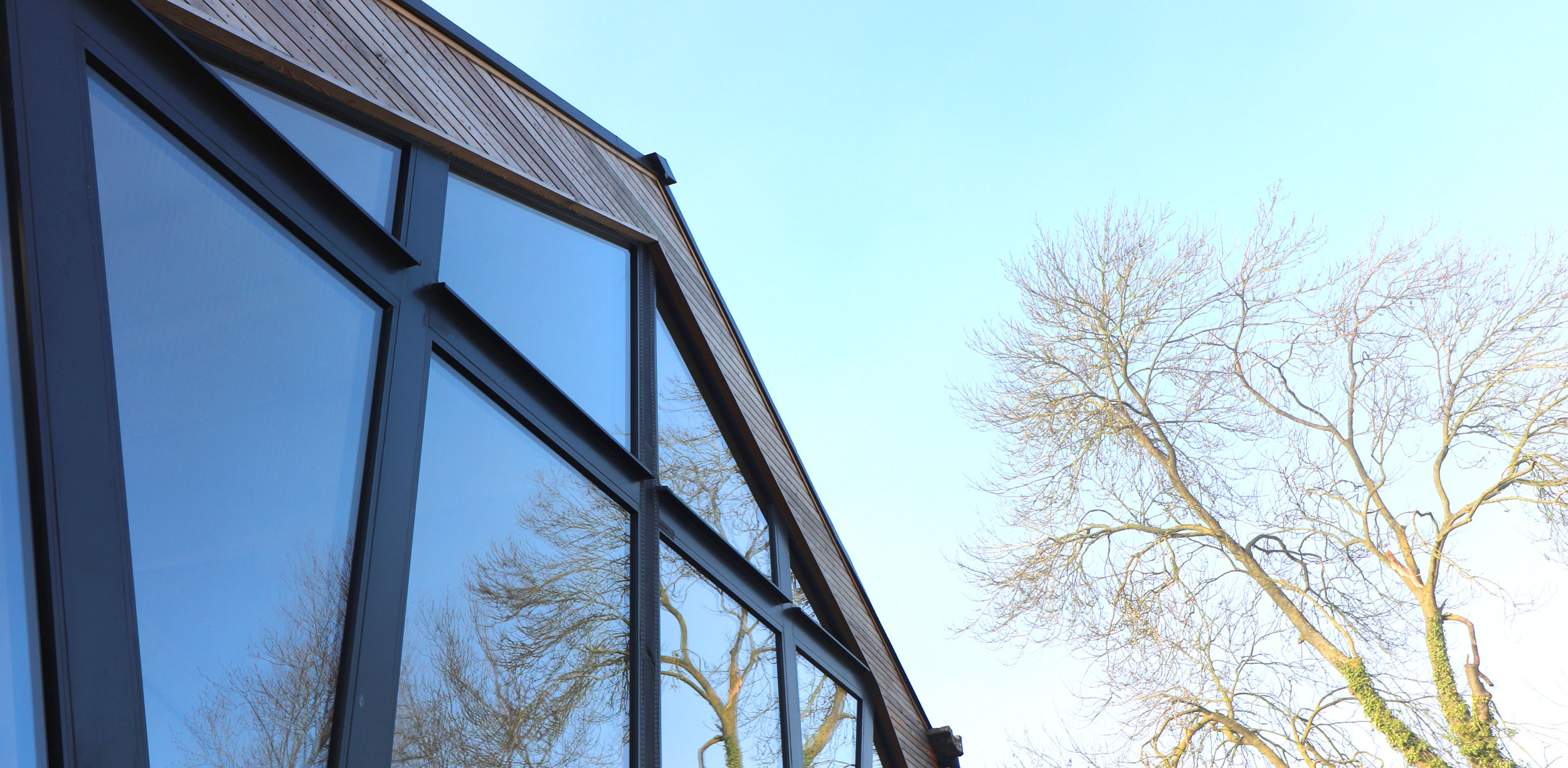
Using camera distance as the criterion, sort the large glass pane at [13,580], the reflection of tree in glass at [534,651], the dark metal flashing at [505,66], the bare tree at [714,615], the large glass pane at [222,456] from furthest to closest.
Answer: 1. the bare tree at [714,615]
2. the dark metal flashing at [505,66]
3. the reflection of tree in glass at [534,651]
4. the large glass pane at [222,456]
5. the large glass pane at [13,580]

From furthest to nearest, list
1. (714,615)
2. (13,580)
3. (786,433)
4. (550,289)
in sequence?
(786,433) → (714,615) → (550,289) → (13,580)

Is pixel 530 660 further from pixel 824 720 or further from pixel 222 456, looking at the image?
pixel 824 720

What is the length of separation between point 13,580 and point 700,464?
4.64 metres

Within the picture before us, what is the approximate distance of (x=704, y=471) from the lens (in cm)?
678

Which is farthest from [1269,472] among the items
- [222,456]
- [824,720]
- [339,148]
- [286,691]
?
[222,456]

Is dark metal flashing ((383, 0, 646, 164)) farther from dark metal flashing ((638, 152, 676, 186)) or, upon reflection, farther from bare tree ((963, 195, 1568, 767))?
bare tree ((963, 195, 1568, 767))

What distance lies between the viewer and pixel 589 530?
16.1ft

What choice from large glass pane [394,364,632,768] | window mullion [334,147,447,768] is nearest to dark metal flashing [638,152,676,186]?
large glass pane [394,364,632,768]

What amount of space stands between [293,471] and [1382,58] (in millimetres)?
27591

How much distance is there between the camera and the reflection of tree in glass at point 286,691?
263cm

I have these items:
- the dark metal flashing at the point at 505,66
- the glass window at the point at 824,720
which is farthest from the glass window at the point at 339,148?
the glass window at the point at 824,720

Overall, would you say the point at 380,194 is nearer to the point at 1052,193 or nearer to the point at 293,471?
the point at 293,471

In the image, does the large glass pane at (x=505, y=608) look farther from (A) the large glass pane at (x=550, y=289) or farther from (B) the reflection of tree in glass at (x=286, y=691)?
(A) the large glass pane at (x=550, y=289)

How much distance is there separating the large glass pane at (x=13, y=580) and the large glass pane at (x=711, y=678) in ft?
10.6
